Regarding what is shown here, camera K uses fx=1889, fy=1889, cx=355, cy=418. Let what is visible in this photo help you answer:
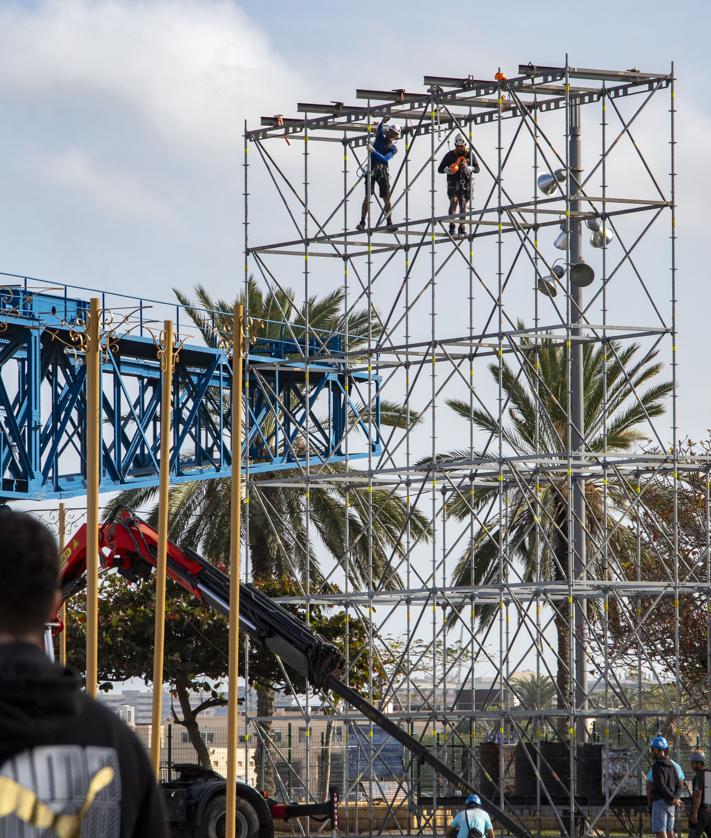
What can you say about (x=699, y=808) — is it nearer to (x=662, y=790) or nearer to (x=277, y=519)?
(x=662, y=790)

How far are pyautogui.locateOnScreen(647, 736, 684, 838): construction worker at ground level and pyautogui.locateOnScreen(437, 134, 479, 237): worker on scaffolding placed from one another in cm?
980

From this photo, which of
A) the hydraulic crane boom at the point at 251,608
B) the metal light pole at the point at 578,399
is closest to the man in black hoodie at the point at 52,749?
the hydraulic crane boom at the point at 251,608

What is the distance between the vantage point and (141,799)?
3.75 meters

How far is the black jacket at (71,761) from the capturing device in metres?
3.59

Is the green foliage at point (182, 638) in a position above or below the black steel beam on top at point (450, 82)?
below

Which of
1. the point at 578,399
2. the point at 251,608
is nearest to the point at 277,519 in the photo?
the point at 578,399

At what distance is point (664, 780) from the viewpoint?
22.5 meters

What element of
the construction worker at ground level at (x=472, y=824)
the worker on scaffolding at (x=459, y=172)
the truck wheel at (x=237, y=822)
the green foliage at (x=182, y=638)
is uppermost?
the worker on scaffolding at (x=459, y=172)

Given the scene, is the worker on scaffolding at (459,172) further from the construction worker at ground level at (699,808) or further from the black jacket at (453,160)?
the construction worker at ground level at (699,808)

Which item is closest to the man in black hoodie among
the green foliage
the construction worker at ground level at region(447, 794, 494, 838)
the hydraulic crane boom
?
the construction worker at ground level at region(447, 794, 494, 838)

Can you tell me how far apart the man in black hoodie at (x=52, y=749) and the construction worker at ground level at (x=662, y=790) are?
63.7 ft

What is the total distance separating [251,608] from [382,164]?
1005 centimetres

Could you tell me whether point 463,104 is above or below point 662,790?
above

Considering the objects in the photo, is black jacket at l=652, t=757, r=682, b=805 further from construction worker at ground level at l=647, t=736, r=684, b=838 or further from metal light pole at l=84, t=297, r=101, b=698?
metal light pole at l=84, t=297, r=101, b=698
